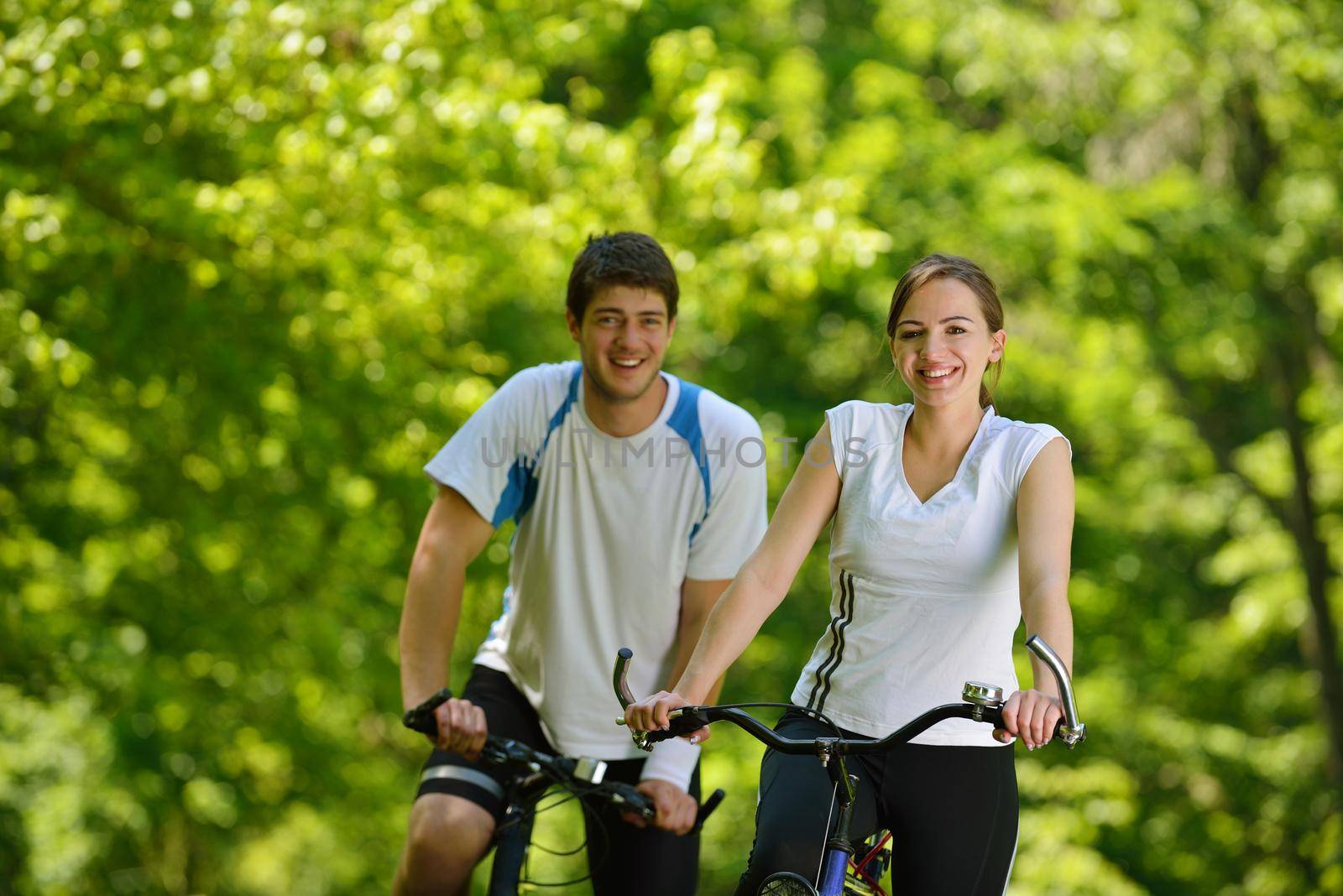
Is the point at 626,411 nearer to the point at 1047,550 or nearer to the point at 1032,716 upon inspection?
the point at 1047,550

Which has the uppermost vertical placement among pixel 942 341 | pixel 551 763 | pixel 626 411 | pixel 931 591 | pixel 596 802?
pixel 942 341

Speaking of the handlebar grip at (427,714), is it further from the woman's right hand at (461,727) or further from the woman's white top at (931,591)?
the woman's white top at (931,591)

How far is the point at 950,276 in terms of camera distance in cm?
287

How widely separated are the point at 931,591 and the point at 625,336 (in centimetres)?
106

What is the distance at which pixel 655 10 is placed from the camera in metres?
10.1

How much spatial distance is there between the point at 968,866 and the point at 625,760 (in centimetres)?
117

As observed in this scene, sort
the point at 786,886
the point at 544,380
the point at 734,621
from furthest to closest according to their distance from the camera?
the point at 544,380, the point at 734,621, the point at 786,886

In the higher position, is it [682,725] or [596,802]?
[682,725]

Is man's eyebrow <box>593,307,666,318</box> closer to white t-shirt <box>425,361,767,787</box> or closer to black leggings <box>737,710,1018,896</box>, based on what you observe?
white t-shirt <box>425,361,767,787</box>

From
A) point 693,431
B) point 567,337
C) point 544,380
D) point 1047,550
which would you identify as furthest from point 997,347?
point 567,337

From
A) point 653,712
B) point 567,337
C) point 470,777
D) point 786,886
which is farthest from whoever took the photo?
point 567,337

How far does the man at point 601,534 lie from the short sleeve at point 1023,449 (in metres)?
0.91

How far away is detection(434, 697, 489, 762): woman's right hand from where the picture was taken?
337 centimetres

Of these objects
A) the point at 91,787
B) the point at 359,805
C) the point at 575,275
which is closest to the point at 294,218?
the point at 575,275
